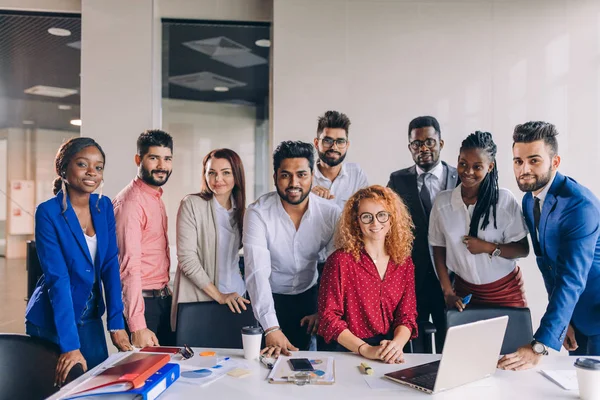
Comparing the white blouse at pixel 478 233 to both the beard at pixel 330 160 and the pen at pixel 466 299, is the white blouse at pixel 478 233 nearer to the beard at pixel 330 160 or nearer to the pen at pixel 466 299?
the pen at pixel 466 299

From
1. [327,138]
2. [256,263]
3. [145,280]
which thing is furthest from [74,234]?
[327,138]

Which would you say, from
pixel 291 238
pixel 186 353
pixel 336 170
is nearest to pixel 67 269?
pixel 186 353

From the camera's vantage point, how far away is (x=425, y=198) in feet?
10.1

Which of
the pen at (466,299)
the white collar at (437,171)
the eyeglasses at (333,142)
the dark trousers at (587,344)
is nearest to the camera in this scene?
the dark trousers at (587,344)

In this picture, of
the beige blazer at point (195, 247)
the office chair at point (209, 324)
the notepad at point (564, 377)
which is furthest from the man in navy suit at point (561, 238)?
the beige blazer at point (195, 247)

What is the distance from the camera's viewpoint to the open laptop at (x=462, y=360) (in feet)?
4.85

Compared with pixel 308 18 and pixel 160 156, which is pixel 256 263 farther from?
pixel 308 18

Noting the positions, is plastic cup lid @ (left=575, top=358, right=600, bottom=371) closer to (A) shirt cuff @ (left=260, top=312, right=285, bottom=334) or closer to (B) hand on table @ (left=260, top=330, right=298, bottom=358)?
(B) hand on table @ (left=260, top=330, right=298, bottom=358)

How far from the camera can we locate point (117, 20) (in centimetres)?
395

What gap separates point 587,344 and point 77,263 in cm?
240

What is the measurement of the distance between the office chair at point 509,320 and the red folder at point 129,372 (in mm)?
1310

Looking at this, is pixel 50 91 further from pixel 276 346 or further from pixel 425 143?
pixel 276 346

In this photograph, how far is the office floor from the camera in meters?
4.08

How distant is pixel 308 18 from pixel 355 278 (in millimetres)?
2587
